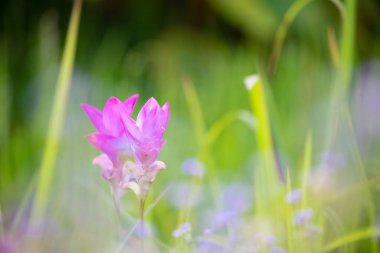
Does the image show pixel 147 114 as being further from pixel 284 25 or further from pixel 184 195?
pixel 284 25

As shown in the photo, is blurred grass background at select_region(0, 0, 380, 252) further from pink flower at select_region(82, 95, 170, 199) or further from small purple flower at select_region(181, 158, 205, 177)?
pink flower at select_region(82, 95, 170, 199)

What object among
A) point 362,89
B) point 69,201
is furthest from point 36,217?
point 362,89

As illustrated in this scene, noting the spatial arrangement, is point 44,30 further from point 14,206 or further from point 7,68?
point 14,206

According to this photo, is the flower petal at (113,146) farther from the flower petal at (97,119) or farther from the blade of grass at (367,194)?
the blade of grass at (367,194)

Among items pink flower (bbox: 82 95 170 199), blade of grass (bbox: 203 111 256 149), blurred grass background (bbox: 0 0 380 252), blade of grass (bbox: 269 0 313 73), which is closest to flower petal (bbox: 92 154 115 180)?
pink flower (bbox: 82 95 170 199)

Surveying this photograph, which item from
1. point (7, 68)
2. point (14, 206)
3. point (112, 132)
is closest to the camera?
point (112, 132)

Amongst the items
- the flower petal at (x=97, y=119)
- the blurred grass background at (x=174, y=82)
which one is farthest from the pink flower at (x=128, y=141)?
the blurred grass background at (x=174, y=82)
